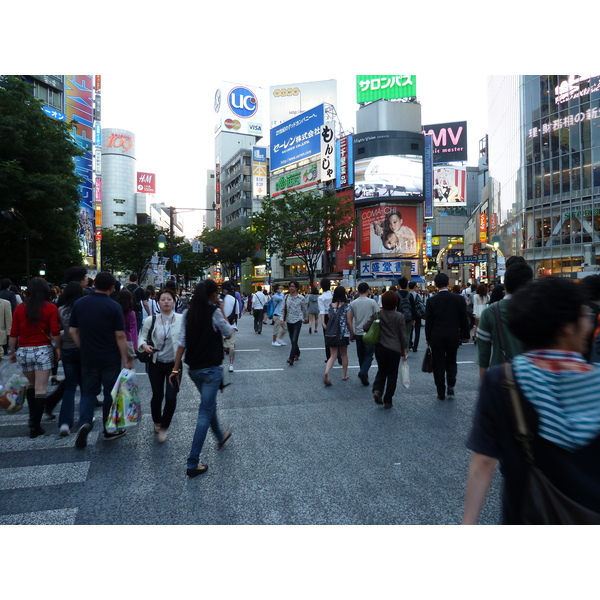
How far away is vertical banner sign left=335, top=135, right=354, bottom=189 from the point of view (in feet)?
178

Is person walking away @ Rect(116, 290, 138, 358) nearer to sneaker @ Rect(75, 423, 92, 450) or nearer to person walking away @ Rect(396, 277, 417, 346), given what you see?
sneaker @ Rect(75, 423, 92, 450)

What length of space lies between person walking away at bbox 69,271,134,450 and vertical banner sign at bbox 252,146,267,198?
71.4m

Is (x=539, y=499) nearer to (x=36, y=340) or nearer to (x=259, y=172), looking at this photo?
(x=36, y=340)

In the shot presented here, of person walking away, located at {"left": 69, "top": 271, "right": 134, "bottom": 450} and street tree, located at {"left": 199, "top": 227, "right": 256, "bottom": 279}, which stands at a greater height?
street tree, located at {"left": 199, "top": 227, "right": 256, "bottom": 279}

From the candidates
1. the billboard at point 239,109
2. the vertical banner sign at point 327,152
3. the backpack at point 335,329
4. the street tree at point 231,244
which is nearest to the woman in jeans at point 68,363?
the backpack at point 335,329

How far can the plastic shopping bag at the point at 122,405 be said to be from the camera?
5.15 m

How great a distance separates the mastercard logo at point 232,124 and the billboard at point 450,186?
5133 centimetres

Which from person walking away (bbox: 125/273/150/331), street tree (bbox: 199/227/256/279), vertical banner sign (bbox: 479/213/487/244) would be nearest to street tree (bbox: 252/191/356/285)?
street tree (bbox: 199/227/256/279)

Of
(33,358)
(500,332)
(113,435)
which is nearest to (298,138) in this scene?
(33,358)

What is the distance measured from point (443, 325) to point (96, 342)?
481 cm

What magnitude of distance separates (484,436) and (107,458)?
4.20m

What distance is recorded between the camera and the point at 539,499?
164cm

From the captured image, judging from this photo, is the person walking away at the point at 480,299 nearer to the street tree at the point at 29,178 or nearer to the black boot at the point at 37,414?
Answer: the black boot at the point at 37,414
